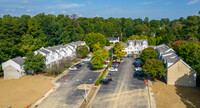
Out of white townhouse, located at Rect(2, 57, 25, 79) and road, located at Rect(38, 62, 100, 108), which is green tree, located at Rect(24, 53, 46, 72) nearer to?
white townhouse, located at Rect(2, 57, 25, 79)

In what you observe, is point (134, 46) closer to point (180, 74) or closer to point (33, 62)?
point (180, 74)

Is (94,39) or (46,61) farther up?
(94,39)

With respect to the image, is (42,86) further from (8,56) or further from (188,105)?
(188,105)

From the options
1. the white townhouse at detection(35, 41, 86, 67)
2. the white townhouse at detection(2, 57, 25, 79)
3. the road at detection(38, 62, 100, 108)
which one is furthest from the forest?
the road at detection(38, 62, 100, 108)

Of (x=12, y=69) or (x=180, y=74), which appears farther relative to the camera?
(x=12, y=69)

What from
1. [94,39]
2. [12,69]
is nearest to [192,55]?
[94,39]

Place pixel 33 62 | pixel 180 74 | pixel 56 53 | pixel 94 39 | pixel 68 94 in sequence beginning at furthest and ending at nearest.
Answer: pixel 94 39 < pixel 56 53 < pixel 33 62 < pixel 180 74 < pixel 68 94
